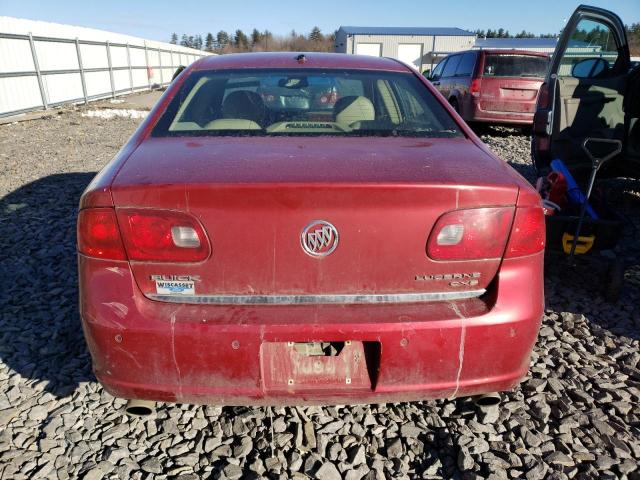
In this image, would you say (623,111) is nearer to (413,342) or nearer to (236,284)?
(413,342)

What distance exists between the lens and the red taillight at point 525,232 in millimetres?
1665

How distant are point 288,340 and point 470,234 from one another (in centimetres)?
72

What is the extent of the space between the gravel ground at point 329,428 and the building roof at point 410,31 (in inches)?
1878

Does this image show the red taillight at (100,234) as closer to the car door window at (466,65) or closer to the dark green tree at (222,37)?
the car door window at (466,65)

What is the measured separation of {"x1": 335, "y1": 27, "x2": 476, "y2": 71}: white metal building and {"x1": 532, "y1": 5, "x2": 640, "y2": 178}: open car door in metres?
43.0

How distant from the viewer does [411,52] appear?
153 feet

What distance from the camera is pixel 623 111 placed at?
4719 mm

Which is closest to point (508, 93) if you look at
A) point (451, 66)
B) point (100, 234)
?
point (451, 66)

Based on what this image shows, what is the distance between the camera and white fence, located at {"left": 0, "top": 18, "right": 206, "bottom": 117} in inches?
479

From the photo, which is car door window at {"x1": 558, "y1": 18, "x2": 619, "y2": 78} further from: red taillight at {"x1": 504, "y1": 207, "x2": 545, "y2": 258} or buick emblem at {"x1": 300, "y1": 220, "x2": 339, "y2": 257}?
buick emblem at {"x1": 300, "y1": 220, "x2": 339, "y2": 257}

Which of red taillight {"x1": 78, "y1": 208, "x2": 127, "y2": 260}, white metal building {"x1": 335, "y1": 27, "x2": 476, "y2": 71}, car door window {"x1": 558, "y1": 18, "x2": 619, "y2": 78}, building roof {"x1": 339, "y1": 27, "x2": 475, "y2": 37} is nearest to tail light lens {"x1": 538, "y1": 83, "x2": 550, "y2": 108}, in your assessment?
car door window {"x1": 558, "y1": 18, "x2": 619, "y2": 78}

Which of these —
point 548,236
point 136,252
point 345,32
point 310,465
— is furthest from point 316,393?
point 345,32

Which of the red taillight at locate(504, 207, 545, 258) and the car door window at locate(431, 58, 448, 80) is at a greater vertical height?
the car door window at locate(431, 58, 448, 80)

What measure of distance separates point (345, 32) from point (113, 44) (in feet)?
104
